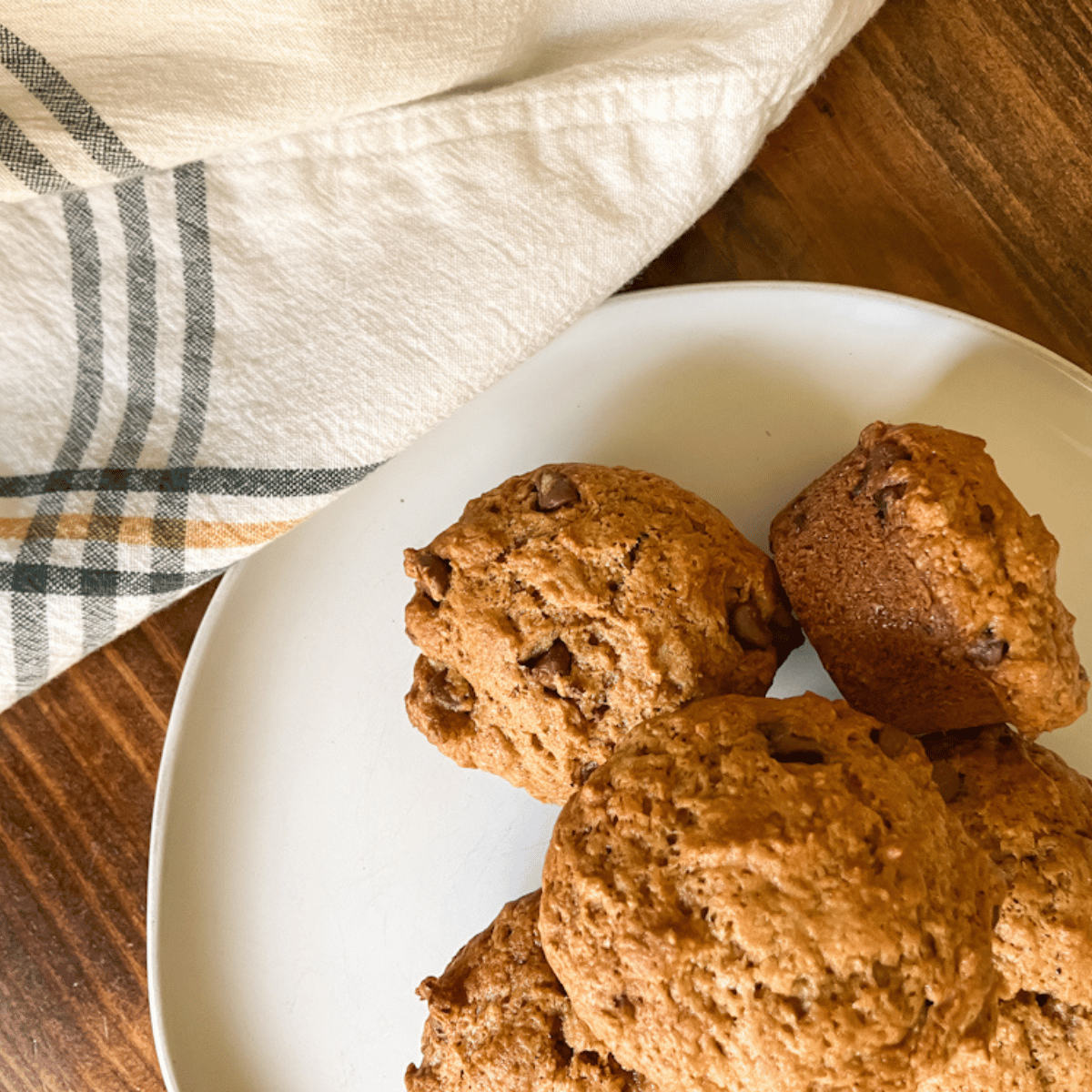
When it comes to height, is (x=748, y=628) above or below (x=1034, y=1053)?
above

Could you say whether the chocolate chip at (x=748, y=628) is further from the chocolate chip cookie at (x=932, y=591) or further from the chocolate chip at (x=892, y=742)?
the chocolate chip at (x=892, y=742)

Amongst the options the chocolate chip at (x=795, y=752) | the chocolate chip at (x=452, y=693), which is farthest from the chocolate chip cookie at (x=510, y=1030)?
the chocolate chip at (x=795, y=752)

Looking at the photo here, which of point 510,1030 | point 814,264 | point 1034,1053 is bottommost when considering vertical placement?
point 510,1030

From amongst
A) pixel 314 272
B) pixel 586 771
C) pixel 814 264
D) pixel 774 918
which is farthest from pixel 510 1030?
pixel 814 264

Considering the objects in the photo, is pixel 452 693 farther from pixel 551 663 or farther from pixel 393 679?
pixel 393 679

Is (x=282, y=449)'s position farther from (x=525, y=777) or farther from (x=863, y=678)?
(x=863, y=678)

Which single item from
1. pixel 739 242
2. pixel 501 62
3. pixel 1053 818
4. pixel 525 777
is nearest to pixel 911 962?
pixel 1053 818
